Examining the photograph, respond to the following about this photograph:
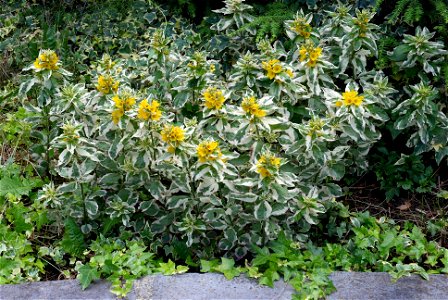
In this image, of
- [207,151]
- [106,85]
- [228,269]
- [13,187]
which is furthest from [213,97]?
[13,187]

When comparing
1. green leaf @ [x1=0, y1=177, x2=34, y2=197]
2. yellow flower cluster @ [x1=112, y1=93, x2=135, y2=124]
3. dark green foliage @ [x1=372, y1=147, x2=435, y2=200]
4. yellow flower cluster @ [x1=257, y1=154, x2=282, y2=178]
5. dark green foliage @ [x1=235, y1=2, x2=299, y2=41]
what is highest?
dark green foliage @ [x1=235, y1=2, x2=299, y2=41]

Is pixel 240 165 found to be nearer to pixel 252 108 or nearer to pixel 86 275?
pixel 252 108

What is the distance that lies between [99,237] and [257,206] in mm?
788

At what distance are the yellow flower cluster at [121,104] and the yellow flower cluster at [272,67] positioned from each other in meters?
0.64

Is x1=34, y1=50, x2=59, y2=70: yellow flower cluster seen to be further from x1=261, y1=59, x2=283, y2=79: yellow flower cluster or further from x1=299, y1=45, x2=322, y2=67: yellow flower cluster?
x1=299, y1=45, x2=322, y2=67: yellow flower cluster

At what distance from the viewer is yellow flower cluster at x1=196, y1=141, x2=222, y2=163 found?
8.14 feet

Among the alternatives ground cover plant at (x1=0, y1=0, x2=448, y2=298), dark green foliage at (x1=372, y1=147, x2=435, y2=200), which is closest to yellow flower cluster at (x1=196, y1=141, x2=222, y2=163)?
ground cover plant at (x1=0, y1=0, x2=448, y2=298)

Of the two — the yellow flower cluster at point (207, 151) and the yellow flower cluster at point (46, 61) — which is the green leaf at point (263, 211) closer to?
the yellow flower cluster at point (207, 151)

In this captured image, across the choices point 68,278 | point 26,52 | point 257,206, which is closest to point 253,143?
point 257,206

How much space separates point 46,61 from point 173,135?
0.82 m

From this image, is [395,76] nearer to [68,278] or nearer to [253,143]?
[253,143]

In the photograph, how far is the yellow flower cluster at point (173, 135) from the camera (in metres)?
2.52

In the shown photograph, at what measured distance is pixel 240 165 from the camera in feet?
9.20

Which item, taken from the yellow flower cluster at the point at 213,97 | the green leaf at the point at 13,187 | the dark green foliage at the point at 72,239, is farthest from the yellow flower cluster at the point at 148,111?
the green leaf at the point at 13,187
